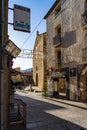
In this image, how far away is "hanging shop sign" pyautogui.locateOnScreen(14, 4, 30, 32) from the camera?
7.77m

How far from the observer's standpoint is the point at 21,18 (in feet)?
25.9

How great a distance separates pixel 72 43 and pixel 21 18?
14.8 meters

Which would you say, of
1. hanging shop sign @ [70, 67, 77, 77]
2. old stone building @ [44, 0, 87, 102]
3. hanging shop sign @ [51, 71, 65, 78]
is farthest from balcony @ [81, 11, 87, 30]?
hanging shop sign @ [51, 71, 65, 78]

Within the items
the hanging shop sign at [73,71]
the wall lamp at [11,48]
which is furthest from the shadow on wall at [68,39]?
the wall lamp at [11,48]

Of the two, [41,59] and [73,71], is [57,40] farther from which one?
[41,59]

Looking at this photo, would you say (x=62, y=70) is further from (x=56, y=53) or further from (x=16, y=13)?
(x=16, y=13)

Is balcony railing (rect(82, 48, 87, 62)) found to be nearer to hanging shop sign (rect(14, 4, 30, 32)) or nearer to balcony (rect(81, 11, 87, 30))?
balcony (rect(81, 11, 87, 30))

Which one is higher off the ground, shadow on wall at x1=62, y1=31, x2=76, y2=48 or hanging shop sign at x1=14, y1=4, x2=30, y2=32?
shadow on wall at x1=62, y1=31, x2=76, y2=48

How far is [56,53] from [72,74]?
5.97m

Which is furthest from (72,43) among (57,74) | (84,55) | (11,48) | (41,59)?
(41,59)

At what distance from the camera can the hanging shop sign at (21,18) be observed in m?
7.77

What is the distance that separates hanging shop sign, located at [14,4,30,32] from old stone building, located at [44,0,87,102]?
40.3ft

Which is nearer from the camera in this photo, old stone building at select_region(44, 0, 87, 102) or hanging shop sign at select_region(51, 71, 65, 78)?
old stone building at select_region(44, 0, 87, 102)

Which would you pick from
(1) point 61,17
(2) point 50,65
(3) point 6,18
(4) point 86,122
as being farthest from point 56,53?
(3) point 6,18
